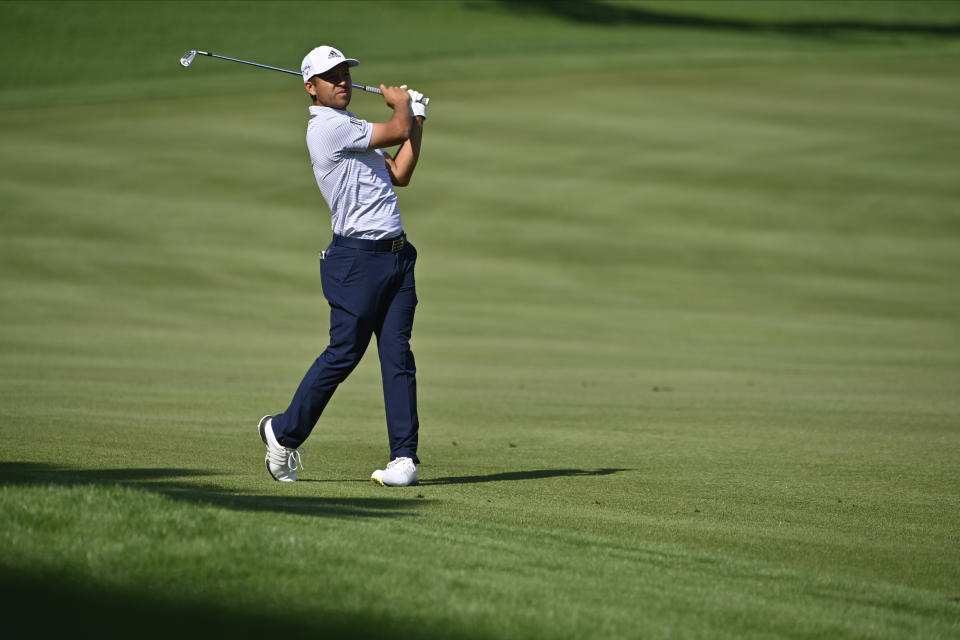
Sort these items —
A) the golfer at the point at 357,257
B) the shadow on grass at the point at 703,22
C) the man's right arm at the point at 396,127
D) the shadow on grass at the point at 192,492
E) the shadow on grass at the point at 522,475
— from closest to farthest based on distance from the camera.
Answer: the shadow on grass at the point at 192,492 → the man's right arm at the point at 396,127 → the golfer at the point at 357,257 → the shadow on grass at the point at 522,475 → the shadow on grass at the point at 703,22

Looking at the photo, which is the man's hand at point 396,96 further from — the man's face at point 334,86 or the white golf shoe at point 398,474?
the white golf shoe at point 398,474

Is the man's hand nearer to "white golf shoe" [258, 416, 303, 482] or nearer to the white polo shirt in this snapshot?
the white polo shirt

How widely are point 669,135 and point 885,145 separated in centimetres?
624

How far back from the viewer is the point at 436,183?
34.5 metres

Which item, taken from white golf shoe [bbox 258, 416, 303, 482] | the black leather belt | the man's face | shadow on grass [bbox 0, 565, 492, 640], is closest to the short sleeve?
the man's face

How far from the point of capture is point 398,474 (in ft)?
24.8

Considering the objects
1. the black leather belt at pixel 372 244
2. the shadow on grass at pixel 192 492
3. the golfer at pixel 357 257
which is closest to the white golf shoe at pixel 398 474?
the golfer at pixel 357 257

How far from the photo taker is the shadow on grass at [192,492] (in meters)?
5.87

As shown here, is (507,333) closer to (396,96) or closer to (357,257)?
(357,257)

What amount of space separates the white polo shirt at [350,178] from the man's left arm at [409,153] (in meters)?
0.19

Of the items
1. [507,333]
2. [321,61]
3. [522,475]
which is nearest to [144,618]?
[321,61]

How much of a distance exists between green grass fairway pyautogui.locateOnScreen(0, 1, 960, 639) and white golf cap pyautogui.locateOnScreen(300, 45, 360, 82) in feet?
7.84

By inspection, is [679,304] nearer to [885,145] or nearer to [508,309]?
[508,309]

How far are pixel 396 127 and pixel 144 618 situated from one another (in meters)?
3.90
